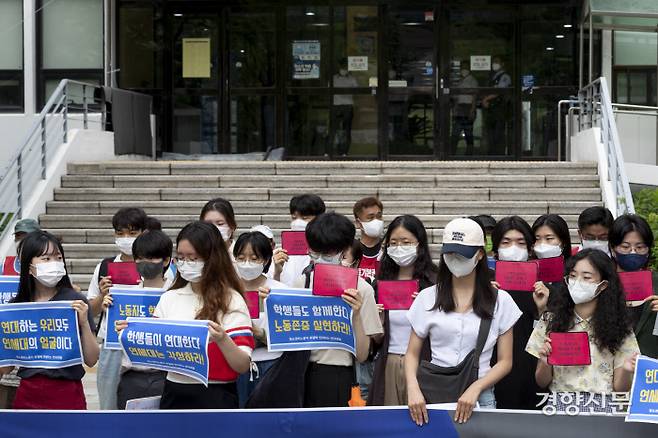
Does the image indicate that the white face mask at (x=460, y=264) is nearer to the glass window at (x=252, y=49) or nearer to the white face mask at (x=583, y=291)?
the white face mask at (x=583, y=291)

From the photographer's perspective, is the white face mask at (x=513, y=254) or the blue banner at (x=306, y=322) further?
the white face mask at (x=513, y=254)

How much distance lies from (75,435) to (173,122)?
53.3 ft

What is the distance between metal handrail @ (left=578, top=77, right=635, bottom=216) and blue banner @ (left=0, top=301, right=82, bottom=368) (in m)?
7.56

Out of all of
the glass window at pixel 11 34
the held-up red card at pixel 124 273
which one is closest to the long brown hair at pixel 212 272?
the held-up red card at pixel 124 273

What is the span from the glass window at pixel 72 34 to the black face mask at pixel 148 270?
14.1 meters

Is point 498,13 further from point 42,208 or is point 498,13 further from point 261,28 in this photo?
point 42,208

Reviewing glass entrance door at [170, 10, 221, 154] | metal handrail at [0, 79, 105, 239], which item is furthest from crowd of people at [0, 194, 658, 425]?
glass entrance door at [170, 10, 221, 154]

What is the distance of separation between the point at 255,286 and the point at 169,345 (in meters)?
1.24

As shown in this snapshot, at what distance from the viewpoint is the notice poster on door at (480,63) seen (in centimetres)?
2116

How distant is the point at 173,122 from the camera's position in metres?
21.8

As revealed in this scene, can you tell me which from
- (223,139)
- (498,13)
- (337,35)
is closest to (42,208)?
(223,139)

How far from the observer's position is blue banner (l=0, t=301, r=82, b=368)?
650 centimetres

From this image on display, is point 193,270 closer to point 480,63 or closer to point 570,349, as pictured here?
point 570,349

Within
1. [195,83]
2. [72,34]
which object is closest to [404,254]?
[72,34]
